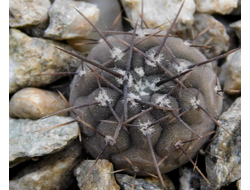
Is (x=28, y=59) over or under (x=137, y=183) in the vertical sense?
over

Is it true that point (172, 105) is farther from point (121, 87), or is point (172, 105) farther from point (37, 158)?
point (37, 158)

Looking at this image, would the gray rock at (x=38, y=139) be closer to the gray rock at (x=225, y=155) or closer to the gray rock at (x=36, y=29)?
the gray rock at (x=36, y=29)

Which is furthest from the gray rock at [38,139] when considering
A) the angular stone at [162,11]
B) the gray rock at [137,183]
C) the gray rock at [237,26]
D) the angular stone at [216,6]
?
the gray rock at [237,26]

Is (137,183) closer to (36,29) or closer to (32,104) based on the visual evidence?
(32,104)

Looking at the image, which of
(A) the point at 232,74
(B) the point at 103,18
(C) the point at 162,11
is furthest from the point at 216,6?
(B) the point at 103,18

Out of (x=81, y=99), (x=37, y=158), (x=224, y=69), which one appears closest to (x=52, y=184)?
(x=37, y=158)
